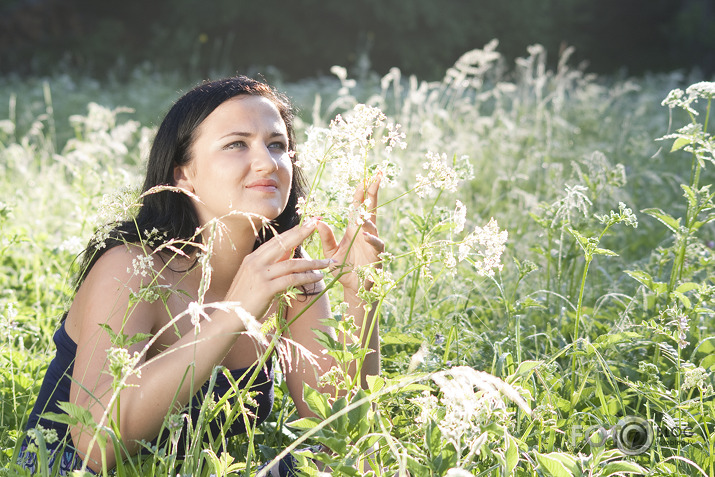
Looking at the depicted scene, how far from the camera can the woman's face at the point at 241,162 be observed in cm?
193

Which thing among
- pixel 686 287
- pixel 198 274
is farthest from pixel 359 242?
pixel 686 287

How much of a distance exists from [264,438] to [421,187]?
1015mm

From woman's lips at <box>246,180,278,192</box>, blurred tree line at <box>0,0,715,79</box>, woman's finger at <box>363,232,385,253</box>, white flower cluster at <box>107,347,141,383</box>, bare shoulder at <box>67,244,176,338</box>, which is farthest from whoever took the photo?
blurred tree line at <box>0,0,715,79</box>

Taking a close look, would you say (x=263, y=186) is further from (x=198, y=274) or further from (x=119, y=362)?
(x=119, y=362)

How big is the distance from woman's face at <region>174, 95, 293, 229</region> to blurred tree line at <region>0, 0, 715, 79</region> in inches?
510

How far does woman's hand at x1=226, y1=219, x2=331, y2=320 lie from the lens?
153cm

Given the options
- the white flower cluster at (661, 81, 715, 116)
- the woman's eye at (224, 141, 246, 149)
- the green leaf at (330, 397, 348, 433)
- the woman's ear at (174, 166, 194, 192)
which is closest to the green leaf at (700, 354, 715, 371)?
the white flower cluster at (661, 81, 715, 116)

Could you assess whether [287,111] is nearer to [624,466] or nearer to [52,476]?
[52,476]

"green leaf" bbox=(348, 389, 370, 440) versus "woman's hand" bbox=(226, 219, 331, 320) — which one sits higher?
"woman's hand" bbox=(226, 219, 331, 320)

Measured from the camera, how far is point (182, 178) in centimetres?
219

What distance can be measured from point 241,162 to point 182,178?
314 mm

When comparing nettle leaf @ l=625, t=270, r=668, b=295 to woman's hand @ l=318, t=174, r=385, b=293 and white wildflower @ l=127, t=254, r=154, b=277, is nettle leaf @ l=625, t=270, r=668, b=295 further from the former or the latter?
white wildflower @ l=127, t=254, r=154, b=277

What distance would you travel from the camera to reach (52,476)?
1.63 meters

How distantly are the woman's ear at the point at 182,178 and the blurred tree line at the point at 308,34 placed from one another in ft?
42.1
